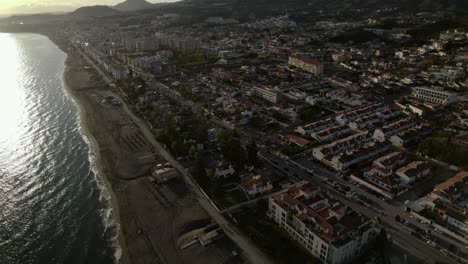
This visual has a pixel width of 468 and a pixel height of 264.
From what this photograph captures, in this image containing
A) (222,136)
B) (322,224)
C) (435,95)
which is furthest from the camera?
(435,95)

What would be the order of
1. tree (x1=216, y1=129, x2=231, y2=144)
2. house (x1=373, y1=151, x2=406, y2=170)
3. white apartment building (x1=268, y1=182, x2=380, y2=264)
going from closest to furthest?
white apartment building (x1=268, y1=182, x2=380, y2=264) < house (x1=373, y1=151, x2=406, y2=170) < tree (x1=216, y1=129, x2=231, y2=144)

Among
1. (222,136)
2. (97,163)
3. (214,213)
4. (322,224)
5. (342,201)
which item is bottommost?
(214,213)

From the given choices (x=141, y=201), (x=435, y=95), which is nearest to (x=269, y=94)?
(x=435, y=95)

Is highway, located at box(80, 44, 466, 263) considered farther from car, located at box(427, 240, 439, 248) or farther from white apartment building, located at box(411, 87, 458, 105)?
white apartment building, located at box(411, 87, 458, 105)

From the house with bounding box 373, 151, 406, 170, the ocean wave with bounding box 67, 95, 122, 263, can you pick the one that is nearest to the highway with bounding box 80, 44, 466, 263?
the house with bounding box 373, 151, 406, 170

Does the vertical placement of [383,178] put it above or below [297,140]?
below

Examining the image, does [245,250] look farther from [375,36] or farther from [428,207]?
[375,36]

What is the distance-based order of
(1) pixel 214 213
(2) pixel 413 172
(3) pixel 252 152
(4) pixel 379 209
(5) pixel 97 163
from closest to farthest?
(4) pixel 379 209 < (1) pixel 214 213 < (2) pixel 413 172 < (3) pixel 252 152 < (5) pixel 97 163

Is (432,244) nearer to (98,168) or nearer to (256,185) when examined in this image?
(256,185)
